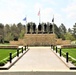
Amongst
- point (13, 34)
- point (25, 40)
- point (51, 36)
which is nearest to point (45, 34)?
point (51, 36)

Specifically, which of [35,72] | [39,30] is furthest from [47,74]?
[39,30]

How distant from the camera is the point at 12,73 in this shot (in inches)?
460

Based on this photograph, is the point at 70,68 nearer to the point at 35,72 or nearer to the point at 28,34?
the point at 35,72

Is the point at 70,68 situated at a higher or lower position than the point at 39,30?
lower

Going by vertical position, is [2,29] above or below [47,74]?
above


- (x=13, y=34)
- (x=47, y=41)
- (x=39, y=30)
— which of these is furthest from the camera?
(x=13, y=34)

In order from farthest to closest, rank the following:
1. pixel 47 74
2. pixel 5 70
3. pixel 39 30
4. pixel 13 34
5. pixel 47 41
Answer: pixel 13 34
pixel 39 30
pixel 47 41
pixel 5 70
pixel 47 74

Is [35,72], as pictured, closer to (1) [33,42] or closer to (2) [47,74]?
(2) [47,74]

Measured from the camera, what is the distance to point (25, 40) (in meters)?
49.3

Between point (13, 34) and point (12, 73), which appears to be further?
point (13, 34)

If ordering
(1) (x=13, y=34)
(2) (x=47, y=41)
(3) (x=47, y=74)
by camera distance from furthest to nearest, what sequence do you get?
1. (1) (x=13, y=34)
2. (2) (x=47, y=41)
3. (3) (x=47, y=74)

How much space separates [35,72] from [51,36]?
37.5 m

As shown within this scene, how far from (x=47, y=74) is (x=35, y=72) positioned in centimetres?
71

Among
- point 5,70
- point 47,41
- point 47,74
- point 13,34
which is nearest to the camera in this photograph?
point 47,74
